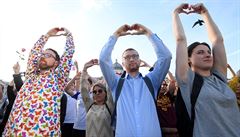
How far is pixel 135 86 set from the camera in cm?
381

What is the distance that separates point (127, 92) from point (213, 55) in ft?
4.32

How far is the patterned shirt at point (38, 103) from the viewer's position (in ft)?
11.9

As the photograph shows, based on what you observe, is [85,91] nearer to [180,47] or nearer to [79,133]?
[79,133]

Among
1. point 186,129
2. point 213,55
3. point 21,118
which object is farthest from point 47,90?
point 213,55

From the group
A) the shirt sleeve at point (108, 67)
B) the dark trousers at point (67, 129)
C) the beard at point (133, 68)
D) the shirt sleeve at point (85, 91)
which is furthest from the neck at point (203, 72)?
the dark trousers at point (67, 129)

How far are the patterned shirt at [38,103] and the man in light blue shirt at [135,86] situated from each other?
773 millimetres

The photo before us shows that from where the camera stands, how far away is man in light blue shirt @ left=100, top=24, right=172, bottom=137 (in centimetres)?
343

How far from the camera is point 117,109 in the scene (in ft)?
12.0

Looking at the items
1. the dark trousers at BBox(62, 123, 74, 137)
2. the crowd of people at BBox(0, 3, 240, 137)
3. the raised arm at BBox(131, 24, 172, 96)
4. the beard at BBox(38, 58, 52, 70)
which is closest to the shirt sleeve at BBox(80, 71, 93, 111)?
the crowd of people at BBox(0, 3, 240, 137)

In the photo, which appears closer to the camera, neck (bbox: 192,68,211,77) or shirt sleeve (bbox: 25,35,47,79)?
neck (bbox: 192,68,211,77)

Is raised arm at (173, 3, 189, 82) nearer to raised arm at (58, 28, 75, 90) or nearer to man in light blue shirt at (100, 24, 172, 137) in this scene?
man in light blue shirt at (100, 24, 172, 137)

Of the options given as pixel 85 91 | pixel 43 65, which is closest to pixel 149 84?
pixel 43 65

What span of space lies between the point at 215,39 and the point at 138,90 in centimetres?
129

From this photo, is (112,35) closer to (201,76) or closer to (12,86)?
(201,76)
